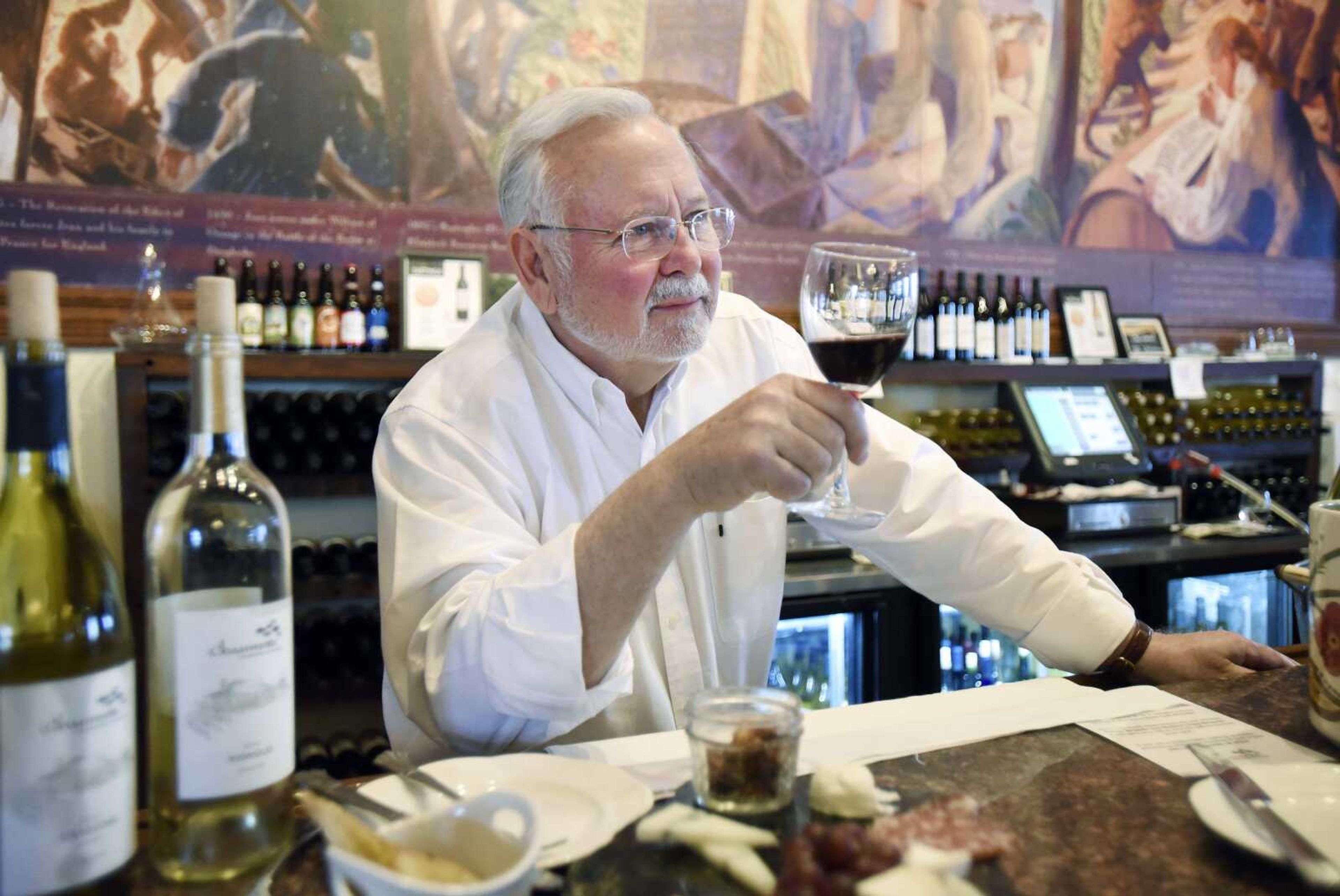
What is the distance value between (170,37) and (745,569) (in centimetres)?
266

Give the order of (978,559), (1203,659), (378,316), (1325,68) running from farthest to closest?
1. (1325,68)
2. (378,316)
3. (978,559)
4. (1203,659)

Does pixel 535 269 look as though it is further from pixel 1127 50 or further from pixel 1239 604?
pixel 1127 50

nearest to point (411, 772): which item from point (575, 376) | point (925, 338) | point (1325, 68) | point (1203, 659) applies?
point (575, 376)

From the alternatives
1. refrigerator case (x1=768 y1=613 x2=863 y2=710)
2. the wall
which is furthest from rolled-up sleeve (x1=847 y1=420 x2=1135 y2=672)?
the wall

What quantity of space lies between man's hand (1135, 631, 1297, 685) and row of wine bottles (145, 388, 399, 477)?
210 cm

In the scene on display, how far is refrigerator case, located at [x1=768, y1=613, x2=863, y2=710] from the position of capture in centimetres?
321

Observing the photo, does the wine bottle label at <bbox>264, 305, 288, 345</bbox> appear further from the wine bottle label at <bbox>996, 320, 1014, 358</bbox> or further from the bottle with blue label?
the wine bottle label at <bbox>996, 320, 1014, 358</bbox>

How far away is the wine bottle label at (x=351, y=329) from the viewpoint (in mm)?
3143

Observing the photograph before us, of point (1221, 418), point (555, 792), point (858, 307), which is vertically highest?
point (858, 307)

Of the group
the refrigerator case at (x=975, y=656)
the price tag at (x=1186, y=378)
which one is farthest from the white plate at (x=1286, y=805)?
the price tag at (x=1186, y=378)

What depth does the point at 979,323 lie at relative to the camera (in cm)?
406

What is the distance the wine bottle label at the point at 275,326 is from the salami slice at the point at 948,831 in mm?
2759

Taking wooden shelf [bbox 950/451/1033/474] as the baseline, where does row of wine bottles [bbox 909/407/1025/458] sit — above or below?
above

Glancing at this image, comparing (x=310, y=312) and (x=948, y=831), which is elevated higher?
(x=310, y=312)
